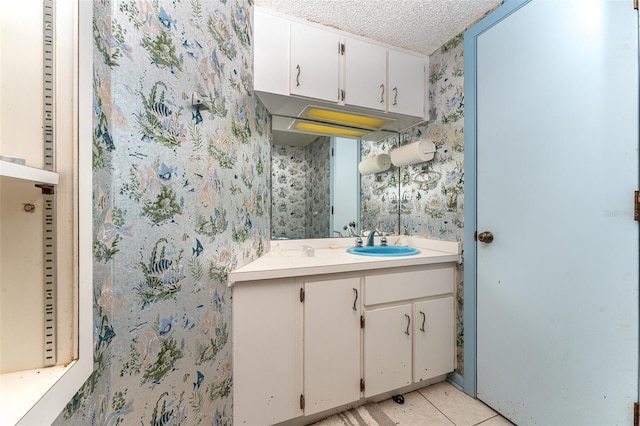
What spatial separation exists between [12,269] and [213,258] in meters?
0.57

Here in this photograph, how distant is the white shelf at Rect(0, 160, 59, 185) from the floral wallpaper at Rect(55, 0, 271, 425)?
0.36 ft

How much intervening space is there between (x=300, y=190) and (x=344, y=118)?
610mm

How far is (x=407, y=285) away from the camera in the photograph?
1518mm

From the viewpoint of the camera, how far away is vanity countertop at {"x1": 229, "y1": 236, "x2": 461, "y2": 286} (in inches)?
47.3

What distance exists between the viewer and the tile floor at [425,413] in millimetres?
1368

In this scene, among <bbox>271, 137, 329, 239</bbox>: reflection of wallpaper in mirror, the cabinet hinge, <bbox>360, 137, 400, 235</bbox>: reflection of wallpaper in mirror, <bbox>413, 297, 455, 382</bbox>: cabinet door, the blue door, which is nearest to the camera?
the cabinet hinge

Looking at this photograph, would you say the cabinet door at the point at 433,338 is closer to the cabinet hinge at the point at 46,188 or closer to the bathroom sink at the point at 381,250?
the bathroom sink at the point at 381,250

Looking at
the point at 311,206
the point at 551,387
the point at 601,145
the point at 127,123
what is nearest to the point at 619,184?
the point at 601,145

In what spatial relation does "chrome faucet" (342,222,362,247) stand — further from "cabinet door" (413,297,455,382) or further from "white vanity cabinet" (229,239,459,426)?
"cabinet door" (413,297,455,382)

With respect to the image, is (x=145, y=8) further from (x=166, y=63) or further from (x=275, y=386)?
(x=275, y=386)

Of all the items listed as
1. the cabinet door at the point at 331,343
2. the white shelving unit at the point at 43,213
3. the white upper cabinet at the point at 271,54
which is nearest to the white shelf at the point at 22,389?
the white shelving unit at the point at 43,213

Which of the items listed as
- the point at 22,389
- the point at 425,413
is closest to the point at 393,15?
the point at 22,389

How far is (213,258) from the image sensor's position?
1021 mm

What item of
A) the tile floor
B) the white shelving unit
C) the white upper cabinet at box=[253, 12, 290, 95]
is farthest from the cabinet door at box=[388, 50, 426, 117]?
the tile floor
